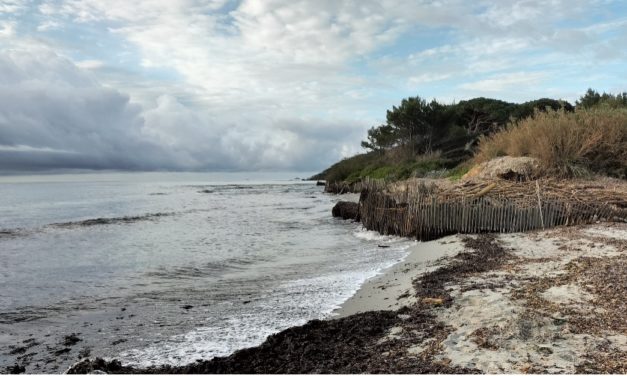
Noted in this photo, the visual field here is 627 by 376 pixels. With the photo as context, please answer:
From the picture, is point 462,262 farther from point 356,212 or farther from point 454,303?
point 356,212

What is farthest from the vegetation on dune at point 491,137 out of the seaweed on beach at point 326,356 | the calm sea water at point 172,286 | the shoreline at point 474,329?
the seaweed on beach at point 326,356

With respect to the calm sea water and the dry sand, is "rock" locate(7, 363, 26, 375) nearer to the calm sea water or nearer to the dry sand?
the calm sea water

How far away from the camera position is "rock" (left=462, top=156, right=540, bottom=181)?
17.6 metres

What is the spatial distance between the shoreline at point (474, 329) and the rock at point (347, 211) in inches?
615

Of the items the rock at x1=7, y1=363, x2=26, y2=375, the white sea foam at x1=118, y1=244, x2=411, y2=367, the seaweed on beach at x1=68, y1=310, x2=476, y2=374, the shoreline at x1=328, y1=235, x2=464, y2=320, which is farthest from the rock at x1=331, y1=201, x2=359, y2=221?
the rock at x1=7, y1=363, x2=26, y2=375

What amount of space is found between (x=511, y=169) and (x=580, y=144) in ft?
10.8

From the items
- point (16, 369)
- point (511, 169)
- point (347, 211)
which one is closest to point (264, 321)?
point (16, 369)

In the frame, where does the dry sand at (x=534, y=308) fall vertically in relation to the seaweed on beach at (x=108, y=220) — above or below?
above

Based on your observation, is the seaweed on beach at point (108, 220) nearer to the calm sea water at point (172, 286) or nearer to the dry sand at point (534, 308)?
the calm sea water at point (172, 286)

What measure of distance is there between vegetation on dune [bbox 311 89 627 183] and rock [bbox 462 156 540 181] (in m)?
0.56

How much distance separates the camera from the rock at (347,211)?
24.5 metres

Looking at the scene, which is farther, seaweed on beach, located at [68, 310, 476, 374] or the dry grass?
the dry grass

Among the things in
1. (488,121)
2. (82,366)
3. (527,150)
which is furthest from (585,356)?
(488,121)

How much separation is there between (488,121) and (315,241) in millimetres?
48212
